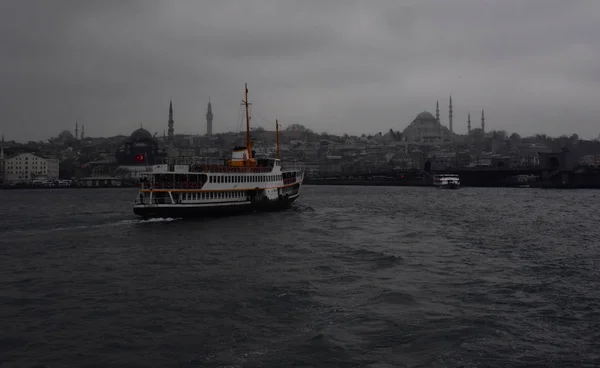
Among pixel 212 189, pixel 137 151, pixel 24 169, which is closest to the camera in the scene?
pixel 212 189

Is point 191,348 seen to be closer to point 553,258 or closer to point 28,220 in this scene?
point 553,258

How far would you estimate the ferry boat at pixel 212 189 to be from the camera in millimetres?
31641

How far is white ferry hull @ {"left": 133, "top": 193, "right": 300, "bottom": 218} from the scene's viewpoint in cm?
3125

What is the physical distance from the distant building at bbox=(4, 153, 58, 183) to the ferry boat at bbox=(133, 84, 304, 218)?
10426 cm

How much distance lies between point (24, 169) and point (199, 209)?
114487 millimetres

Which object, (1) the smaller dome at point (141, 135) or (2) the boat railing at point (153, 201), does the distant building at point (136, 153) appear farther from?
(2) the boat railing at point (153, 201)

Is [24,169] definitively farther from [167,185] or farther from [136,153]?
[167,185]

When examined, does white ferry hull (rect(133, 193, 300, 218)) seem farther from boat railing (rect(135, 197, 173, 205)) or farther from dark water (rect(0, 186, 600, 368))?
dark water (rect(0, 186, 600, 368))

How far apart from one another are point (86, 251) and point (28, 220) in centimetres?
1543

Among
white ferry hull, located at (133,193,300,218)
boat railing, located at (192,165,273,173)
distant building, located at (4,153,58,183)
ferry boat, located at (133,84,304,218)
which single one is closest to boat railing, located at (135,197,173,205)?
ferry boat, located at (133,84,304,218)

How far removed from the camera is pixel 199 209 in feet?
109

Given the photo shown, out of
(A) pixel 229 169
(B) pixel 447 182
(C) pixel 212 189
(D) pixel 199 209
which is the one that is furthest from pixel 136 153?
(D) pixel 199 209

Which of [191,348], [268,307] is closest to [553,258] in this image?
[268,307]

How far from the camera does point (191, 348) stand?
Result: 404 inches
